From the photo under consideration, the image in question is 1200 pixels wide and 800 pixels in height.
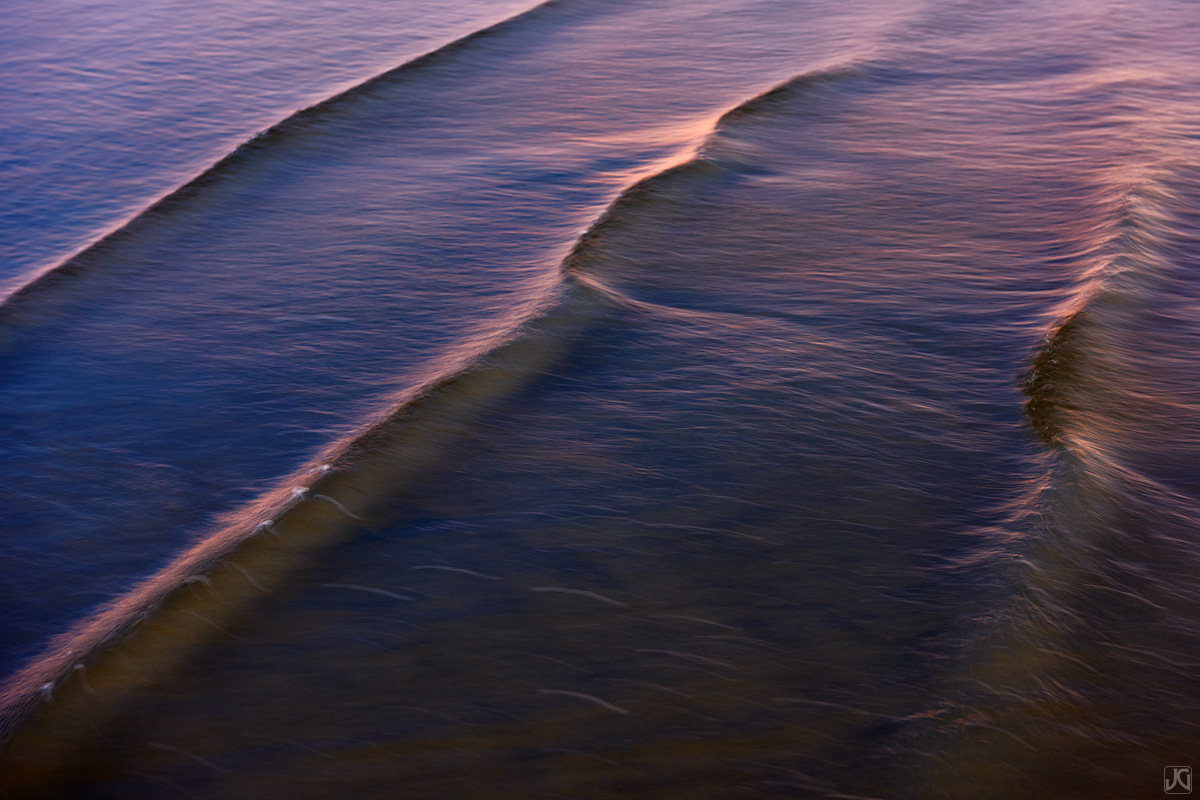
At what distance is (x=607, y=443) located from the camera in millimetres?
4348

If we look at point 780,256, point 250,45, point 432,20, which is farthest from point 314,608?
point 432,20

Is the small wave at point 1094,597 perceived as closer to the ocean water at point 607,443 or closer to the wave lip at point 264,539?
the ocean water at point 607,443

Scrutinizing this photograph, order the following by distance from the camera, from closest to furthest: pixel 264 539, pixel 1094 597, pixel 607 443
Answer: pixel 1094 597
pixel 264 539
pixel 607 443

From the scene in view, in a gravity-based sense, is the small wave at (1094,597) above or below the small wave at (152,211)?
below

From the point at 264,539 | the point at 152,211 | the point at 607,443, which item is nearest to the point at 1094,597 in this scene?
the point at 607,443

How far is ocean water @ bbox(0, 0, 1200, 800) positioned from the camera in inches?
118

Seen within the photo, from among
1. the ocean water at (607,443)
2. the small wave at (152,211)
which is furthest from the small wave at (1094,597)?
the small wave at (152,211)

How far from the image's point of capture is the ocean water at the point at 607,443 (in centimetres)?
300

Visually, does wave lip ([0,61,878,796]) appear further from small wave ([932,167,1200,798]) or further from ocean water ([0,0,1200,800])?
small wave ([932,167,1200,798])

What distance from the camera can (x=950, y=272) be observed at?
5.50 meters

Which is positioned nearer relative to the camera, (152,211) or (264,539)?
(264,539)

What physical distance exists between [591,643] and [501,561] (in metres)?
0.53

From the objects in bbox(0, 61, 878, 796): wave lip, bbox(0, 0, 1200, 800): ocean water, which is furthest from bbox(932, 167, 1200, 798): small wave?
bbox(0, 61, 878, 796): wave lip

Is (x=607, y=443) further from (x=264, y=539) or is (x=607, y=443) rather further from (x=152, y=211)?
(x=152, y=211)
